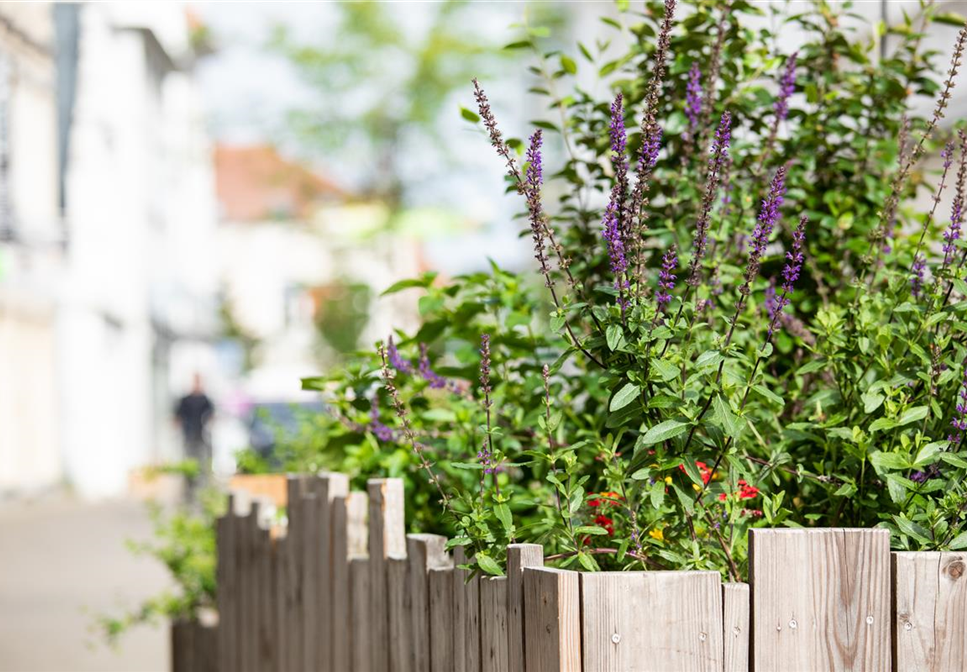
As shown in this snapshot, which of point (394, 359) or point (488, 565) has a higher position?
point (394, 359)

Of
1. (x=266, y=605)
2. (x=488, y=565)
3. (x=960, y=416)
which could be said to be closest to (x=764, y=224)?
(x=960, y=416)

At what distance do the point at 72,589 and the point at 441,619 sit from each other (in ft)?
32.0

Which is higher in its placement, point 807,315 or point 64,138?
point 64,138

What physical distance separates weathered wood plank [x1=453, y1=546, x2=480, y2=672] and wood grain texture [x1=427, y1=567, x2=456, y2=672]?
0.08ft

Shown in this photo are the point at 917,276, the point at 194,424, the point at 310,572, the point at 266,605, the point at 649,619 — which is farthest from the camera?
the point at 194,424

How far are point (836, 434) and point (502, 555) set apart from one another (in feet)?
1.91

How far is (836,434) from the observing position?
2162mm

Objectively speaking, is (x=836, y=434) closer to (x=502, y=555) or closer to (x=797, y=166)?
(x=502, y=555)

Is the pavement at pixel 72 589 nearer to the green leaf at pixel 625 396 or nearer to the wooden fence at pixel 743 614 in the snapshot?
the wooden fence at pixel 743 614

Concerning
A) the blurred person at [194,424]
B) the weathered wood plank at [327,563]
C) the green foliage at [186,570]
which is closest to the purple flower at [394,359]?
Answer: the weathered wood plank at [327,563]

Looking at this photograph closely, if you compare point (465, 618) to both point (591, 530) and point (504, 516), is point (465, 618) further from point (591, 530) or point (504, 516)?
point (591, 530)

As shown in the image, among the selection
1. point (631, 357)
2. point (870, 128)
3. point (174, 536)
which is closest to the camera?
point (631, 357)

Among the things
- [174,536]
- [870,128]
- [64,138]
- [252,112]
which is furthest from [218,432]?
[870,128]

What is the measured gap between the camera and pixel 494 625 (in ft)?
6.79
